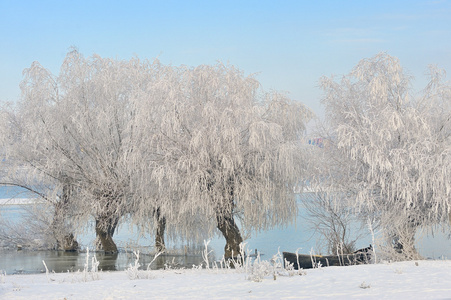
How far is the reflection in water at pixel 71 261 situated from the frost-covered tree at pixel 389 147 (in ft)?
19.5

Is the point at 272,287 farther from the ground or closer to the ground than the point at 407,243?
closer to the ground

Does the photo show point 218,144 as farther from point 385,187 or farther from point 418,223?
point 418,223

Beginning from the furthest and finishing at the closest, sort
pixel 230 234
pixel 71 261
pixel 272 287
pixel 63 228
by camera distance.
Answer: pixel 63 228
pixel 71 261
pixel 230 234
pixel 272 287

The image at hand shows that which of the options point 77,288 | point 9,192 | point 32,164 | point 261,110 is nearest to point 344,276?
point 77,288

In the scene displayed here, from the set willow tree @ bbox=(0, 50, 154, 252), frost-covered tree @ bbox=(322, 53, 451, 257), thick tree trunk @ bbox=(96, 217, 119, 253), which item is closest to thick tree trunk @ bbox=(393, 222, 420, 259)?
frost-covered tree @ bbox=(322, 53, 451, 257)

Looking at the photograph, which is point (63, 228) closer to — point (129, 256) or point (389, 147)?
point (129, 256)

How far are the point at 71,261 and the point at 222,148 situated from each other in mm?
6853

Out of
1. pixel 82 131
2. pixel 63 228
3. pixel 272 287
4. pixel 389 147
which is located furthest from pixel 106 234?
pixel 272 287

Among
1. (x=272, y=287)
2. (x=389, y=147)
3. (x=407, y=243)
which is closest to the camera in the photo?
(x=272, y=287)

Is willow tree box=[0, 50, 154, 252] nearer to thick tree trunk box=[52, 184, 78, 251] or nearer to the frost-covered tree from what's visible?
thick tree trunk box=[52, 184, 78, 251]

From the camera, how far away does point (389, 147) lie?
1567cm

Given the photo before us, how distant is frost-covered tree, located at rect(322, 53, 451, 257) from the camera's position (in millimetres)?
14969

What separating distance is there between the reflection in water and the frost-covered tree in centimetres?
596

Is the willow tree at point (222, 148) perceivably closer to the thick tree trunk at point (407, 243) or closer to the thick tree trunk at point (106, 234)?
the thick tree trunk at point (407, 243)
